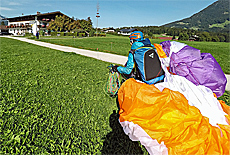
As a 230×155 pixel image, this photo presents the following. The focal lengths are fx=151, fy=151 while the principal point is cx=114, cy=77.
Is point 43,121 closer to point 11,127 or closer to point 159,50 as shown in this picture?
point 11,127

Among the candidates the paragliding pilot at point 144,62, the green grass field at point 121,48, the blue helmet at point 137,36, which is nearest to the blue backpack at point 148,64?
the paragliding pilot at point 144,62

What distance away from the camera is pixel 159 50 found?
3188mm

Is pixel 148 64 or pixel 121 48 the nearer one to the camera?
pixel 148 64

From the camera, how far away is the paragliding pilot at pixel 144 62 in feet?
8.95

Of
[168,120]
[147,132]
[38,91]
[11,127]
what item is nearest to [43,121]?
[11,127]

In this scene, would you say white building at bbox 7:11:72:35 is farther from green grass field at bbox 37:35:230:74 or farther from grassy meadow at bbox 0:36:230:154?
grassy meadow at bbox 0:36:230:154

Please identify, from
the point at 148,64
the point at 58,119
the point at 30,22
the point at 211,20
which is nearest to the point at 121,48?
the point at 58,119

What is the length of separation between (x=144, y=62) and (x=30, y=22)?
233ft

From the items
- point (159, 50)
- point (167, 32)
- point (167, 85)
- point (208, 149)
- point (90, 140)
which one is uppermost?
point (167, 32)

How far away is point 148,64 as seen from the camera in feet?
9.01

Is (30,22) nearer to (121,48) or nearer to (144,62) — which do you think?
(121,48)

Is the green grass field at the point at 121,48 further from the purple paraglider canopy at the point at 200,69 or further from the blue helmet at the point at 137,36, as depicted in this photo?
the blue helmet at the point at 137,36

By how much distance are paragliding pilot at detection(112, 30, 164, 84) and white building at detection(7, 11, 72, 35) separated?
64.4 meters

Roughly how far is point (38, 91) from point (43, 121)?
68.2 inches
